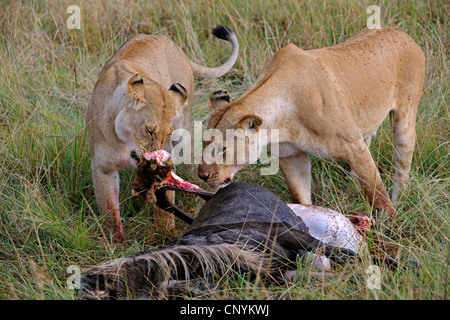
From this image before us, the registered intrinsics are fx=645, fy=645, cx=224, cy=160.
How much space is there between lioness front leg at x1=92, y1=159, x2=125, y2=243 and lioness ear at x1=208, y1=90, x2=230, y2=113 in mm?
871

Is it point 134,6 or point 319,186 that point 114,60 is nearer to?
point 319,186

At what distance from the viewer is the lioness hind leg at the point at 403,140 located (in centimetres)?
506

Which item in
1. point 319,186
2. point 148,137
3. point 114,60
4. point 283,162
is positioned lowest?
point 319,186

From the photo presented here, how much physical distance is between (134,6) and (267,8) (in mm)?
1597

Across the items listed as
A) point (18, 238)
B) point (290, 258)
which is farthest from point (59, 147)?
point (290, 258)

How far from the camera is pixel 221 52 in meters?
7.05

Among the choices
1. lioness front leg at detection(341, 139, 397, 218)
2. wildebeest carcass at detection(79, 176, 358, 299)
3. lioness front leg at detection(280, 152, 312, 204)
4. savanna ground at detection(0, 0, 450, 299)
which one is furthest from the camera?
lioness front leg at detection(280, 152, 312, 204)

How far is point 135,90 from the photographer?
4.27m

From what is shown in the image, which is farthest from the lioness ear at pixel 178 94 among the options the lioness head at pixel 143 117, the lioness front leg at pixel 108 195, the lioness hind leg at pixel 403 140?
the lioness hind leg at pixel 403 140

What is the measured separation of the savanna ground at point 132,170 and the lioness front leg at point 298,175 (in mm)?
179

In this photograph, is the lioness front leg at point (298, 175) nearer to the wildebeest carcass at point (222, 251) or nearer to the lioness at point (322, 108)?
the lioness at point (322, 108)

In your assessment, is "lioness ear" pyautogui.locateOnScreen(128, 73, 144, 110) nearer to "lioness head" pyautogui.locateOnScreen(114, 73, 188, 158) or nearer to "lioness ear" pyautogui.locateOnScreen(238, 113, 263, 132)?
"lioness head" pyautogui.locateOnScreen(114, 73, 188, 158)

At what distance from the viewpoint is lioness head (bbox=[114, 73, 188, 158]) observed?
13.8 feet

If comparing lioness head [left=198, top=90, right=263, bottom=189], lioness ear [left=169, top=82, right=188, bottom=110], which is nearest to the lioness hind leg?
lioness head [left=198, top=90, right=263, bottom=189]
